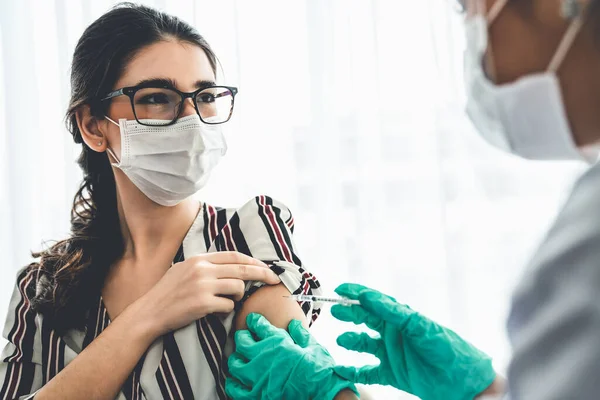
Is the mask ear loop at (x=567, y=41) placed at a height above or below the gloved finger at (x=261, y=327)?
above

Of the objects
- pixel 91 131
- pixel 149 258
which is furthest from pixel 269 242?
pixel 91 131

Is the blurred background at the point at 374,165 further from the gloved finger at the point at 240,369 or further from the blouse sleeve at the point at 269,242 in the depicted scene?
the gloved finger at the point at 240,369

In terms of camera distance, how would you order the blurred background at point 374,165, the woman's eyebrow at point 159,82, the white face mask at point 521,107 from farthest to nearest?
the blurred background at point 374,165 → the woman's eyebrow at point 159,82 → the white face mask at point 521,107

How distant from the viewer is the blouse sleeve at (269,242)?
4.49 feet

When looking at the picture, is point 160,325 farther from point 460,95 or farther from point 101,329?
point 460,95

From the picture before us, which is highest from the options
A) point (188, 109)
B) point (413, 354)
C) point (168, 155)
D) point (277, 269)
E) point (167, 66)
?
point (167, 66)

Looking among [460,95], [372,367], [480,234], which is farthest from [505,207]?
[460,95]

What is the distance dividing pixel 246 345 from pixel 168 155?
529 mm

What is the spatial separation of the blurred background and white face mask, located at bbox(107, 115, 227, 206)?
2.43 ft

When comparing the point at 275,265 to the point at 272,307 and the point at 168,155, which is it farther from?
the point at 168,155

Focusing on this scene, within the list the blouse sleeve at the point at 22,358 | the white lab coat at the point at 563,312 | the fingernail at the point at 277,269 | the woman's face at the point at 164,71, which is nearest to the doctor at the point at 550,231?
the white lab coat at the point at 563,312

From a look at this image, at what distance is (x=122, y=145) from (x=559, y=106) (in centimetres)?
106

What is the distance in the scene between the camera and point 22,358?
1.41 m

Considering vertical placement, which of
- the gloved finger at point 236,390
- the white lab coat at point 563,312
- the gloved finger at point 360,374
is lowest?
the gloved finger at point 236,390
